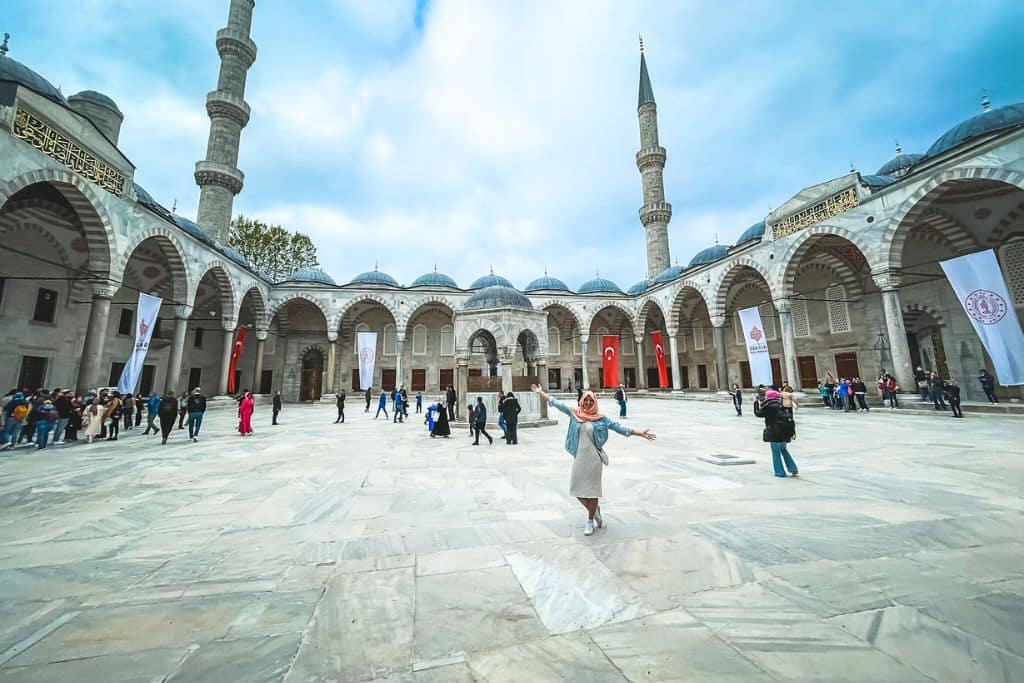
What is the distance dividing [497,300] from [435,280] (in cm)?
1781

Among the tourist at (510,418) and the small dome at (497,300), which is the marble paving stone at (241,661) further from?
the small dome at (497,300)

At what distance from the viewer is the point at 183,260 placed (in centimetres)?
1487

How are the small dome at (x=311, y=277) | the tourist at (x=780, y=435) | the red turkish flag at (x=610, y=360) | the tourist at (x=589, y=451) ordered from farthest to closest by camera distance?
the small dome at (x=311, y=277)
the red turkish flag at (x=610, y=360)
the tourist at (x=780, y=435)
the tourist at (x=589, y=451)

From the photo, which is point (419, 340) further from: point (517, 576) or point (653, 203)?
point (517, 576)

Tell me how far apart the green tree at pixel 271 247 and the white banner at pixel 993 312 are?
3415cm

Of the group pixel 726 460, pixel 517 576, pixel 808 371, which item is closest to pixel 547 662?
pixel 517 576

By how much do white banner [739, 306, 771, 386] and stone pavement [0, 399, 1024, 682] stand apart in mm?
10621

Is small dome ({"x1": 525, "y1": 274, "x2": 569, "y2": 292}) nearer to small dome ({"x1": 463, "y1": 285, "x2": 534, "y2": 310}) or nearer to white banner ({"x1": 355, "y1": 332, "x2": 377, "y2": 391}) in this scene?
white banner ({"x1": 355, "y1": 332, "x2": 377, "y2": 391})

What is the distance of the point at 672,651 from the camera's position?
68.3 inches

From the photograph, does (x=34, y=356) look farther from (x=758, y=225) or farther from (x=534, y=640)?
(x=758, y=225)

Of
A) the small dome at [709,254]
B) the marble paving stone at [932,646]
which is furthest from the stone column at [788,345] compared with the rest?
the marble paving stone at [932,646]

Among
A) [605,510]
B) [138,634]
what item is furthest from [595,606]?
[138,634]

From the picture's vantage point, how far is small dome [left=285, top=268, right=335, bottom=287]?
23906mm

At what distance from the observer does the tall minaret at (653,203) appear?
90.6 feet
